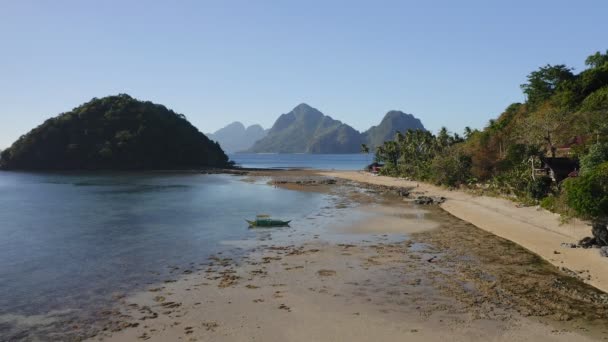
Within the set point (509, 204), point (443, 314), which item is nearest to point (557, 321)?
point (443, 314)

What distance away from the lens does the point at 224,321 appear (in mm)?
17094

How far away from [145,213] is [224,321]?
3903 cm

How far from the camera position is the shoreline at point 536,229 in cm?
2373

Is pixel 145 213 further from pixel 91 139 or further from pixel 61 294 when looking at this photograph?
pixel 91 139

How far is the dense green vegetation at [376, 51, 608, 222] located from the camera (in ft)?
97.0

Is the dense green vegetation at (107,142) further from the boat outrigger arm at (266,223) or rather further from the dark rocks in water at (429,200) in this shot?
the boat outrigger arm at (266,223)

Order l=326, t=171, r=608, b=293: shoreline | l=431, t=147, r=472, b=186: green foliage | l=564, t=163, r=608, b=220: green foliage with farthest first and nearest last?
l=431, t=147, r=472, b=186: green foliage → l=564, t=163, r=608, b=220: green foliage → l=326, t=171, r=608, b=293: shoreline

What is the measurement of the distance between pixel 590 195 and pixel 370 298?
1588 centimetres

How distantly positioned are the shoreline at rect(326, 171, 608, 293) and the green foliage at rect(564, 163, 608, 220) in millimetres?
2287

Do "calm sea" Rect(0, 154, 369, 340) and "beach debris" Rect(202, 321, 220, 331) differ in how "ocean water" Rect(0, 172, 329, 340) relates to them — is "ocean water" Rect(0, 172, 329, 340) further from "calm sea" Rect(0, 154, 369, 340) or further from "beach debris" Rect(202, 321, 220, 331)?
"beach debris" Rect(202, 321, 220, 331)

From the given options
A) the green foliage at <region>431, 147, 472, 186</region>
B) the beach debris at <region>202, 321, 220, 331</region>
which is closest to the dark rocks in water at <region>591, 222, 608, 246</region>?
the beach debris at <region>202, 321, 220, 331</region>

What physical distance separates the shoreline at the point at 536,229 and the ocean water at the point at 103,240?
56.0ft

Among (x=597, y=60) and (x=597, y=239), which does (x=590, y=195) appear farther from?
(x=597, y=60)

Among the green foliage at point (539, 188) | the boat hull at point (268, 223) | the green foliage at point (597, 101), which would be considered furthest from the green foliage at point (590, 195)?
the green foliage at point (597, 101)
